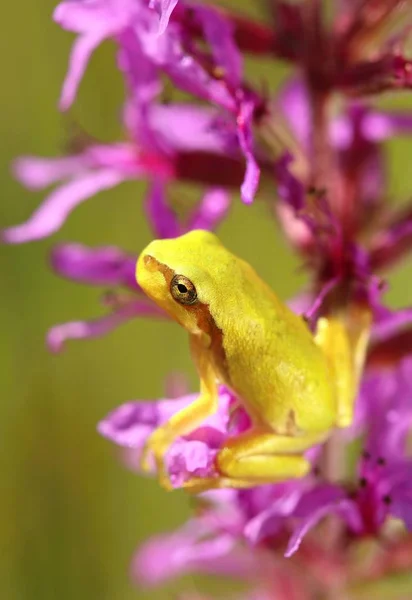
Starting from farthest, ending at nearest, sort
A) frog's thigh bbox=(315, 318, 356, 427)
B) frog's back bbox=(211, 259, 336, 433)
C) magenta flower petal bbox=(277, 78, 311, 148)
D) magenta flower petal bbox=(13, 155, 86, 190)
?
magenta flower petal bbox=(277, 78, 311, 148)
magenta flower petal bbox=(13, 155, 86, 190)
frog's thigh bbox=(315, 318, 356, 427)
frog's back bbox=(211, 259, 336, 433)

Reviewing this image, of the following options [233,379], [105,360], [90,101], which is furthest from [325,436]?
[90,101]

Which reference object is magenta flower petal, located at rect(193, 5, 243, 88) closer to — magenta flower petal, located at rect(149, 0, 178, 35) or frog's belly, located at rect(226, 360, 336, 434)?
magenta flower petal, located at rect(149, 0, 178, 35)

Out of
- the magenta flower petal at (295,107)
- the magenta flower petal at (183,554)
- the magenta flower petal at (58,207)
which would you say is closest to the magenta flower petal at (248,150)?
the magenta flower petal at (58,207)

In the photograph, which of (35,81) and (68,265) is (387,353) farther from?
(35,81)

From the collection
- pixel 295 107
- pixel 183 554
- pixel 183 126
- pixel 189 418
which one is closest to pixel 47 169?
pixel 183 126

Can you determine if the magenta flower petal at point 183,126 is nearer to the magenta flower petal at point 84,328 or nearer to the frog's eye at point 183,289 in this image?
the magenta flower petal at point 84,328

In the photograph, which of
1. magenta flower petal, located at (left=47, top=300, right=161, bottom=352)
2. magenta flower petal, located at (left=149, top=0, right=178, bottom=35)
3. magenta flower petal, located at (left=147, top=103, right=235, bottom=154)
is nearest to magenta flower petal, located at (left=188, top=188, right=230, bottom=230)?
magenta flower petal, located at (left=147, top=103, right=235, bottom=154)
